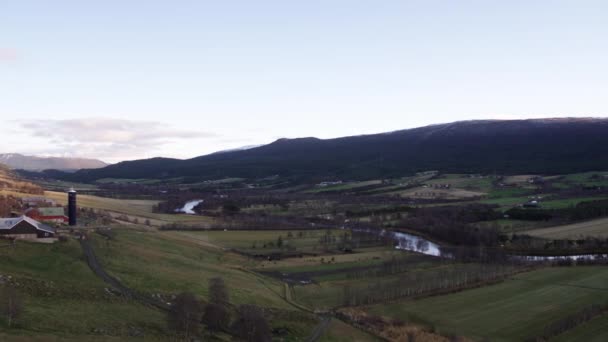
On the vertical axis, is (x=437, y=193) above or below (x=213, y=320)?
above

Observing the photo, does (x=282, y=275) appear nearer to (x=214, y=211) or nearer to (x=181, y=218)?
(x=181, y=218)

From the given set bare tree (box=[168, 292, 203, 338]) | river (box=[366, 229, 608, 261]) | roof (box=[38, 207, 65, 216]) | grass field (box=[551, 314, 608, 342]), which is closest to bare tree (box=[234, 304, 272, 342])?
bare tree (box=[168, 292, 203, 338])

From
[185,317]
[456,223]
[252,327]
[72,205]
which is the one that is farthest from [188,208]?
[252,327]

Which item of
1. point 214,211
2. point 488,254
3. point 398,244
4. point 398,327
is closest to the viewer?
point 398,327

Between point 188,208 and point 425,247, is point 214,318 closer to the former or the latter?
point 425,247

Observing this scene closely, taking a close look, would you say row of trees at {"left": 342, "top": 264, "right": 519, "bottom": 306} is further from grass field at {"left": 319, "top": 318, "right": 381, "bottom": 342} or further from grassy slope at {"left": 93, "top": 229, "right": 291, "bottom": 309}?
grassy slope at {"left": 93, "top": 229, "right": 291, "bottom": 309}

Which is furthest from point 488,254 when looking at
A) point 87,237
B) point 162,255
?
point 87,237

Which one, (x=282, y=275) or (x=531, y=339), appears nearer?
(x=531, y=339)
